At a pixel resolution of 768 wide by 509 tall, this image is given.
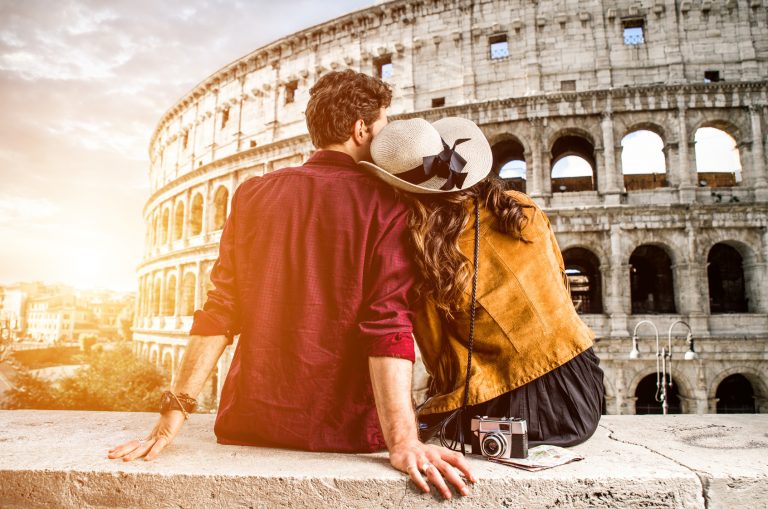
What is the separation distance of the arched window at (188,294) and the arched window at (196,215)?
261 cm

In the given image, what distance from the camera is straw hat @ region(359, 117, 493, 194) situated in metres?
1.75

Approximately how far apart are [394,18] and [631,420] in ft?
65.2

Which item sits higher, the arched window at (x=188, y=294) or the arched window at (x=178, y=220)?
the arched window at (x=178, y=220)

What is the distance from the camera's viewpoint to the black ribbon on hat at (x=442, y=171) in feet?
5.72

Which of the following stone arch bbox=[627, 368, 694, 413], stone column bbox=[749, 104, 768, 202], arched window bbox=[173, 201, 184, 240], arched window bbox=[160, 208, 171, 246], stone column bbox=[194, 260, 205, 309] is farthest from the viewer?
arched window bbox=[160, 208, 171, 246]

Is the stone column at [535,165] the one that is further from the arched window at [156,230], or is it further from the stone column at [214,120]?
the arched window at [156,230]

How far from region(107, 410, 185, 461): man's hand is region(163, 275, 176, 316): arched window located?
24.8m

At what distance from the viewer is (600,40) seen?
16766 millimetres

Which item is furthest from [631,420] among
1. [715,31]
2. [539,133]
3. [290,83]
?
[290,83]

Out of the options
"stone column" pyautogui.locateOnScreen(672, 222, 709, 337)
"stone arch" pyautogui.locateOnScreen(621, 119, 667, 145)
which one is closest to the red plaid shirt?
"stone column" pyautogui.locateOnScreen(672, 222, 709, 337)

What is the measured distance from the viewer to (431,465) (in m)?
1.34

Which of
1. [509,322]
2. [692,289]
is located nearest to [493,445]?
[509,322]

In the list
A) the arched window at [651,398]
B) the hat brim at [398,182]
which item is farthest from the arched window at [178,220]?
the hat brim at [398,182]

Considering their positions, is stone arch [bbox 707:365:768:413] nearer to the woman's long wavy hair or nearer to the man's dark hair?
the woman's long wavy hair
